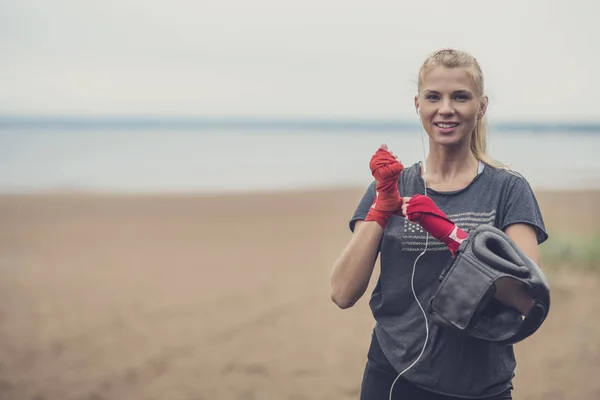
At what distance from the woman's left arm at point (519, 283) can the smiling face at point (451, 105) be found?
309 mm

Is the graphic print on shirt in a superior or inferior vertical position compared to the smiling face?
inferior

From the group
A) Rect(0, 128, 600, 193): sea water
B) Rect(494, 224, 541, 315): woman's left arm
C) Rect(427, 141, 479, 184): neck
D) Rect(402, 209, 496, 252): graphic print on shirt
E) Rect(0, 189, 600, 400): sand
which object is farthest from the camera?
Rect(0, 128, 600, 193): sea water

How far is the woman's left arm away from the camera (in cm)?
189

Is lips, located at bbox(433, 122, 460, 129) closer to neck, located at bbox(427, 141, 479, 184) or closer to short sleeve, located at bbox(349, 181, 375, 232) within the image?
neck, located at bbox(427, 141, 479, 184)

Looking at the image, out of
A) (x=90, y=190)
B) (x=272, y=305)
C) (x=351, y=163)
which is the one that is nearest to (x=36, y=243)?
(x=272, y=305)

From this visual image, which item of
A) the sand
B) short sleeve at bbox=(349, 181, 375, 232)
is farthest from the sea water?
short sleeve at bbox=(349, 181, 375, 232)

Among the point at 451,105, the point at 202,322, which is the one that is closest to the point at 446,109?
the point at 451,105

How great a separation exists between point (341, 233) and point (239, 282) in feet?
11.6

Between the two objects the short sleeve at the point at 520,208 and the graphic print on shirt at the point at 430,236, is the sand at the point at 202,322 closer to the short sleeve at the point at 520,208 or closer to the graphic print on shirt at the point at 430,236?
the graphic print on shirt at the point at 430,236

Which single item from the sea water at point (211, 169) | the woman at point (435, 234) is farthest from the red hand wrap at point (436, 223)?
the sea water at point (211, 169)

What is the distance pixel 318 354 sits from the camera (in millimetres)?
5223

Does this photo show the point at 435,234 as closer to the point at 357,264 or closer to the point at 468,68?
the point at 357,264

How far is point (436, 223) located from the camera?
1.92 metres

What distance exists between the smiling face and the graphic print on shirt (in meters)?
0.22
